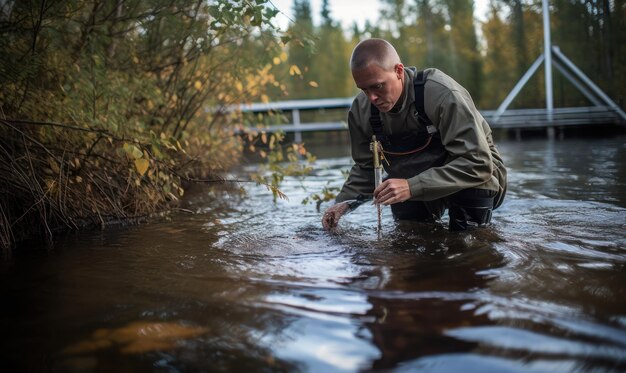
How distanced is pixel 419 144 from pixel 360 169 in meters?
→ 0.58

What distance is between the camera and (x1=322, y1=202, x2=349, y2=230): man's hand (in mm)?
4285

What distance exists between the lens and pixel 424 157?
13.8 ft

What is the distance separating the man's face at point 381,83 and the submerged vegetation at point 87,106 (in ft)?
3.89

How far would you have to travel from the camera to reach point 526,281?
2.88 meters

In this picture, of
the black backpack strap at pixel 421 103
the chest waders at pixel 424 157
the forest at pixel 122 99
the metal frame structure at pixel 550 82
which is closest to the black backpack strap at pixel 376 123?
the chest waders at pixel 424 157

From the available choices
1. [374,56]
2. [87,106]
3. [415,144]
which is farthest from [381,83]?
[87,106]

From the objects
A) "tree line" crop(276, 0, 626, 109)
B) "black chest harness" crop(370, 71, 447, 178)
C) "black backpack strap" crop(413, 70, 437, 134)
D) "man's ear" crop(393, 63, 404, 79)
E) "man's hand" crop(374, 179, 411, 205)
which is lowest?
"man's hand" crop(374, 179, 411, 205)

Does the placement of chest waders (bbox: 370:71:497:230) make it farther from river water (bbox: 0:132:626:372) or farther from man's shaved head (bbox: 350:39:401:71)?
man's shaved head (bbox: 350:39:401:71)

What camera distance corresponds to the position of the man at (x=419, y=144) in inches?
144

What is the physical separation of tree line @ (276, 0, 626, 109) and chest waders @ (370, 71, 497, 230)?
4.74ft

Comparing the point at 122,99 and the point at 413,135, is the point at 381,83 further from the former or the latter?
the point at 122,99

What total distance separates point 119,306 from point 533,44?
24469 mm

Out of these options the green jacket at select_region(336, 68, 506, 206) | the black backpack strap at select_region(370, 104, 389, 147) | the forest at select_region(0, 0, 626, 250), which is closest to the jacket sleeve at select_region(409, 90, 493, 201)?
the green jacket at select_region(336, 68, 506, 206)

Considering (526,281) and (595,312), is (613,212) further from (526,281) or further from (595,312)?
(595,312)
